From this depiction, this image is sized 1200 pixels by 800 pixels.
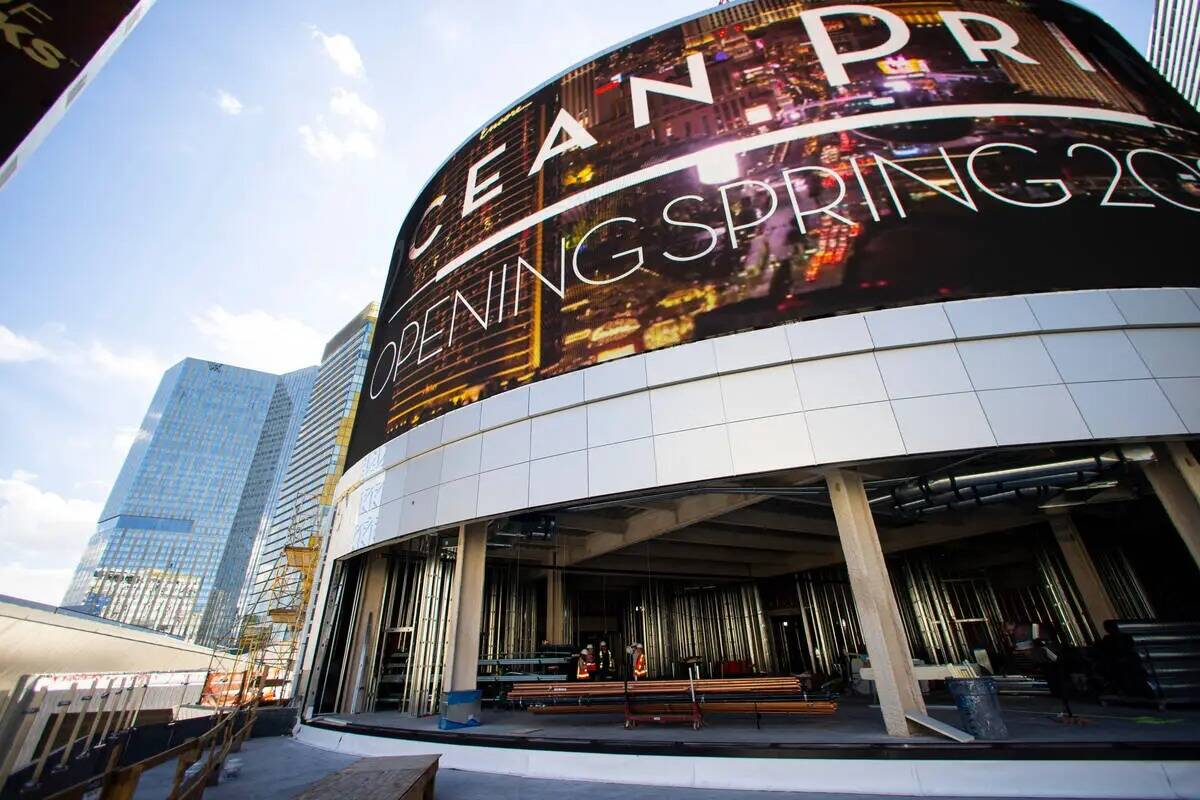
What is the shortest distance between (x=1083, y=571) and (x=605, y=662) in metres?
15.1

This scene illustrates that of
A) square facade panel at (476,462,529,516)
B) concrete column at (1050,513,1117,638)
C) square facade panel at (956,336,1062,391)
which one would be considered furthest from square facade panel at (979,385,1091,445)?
square facade panel at (476,462,529,516)

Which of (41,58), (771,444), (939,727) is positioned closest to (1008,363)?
(771,444)

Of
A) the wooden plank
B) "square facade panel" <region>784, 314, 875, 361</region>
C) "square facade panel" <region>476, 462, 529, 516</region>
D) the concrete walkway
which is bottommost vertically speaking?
the concrete walkway

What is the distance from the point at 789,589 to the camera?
17.3m

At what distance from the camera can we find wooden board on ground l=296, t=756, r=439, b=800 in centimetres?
328

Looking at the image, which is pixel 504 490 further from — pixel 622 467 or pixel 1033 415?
pixel 1033 415

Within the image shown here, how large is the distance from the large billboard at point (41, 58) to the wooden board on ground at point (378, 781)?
468 centimetres

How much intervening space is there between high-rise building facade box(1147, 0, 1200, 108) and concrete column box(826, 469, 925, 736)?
79.2m

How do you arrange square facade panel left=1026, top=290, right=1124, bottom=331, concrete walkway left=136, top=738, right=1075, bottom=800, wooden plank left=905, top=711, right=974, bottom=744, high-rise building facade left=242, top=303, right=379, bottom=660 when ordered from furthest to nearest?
high-rise building facade left=242, top=303, right=379, bottom=660, square facade panel left=1026, top=290, right=1124, bottom=331, wooden plank left=905, top=711, right=974, bottom=744, concrete walkway left=136, top=738, right=1075, bottom=800

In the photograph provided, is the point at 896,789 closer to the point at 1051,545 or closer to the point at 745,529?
the point at 745,529

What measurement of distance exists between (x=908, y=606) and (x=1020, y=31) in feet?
51.1

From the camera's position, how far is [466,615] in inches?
368

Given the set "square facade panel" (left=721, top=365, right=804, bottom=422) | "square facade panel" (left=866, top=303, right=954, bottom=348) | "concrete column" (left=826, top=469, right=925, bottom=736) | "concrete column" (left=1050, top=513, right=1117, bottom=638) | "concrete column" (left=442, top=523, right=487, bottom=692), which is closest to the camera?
"concrete column" (left=826, top=469, right=925, bottom=736)

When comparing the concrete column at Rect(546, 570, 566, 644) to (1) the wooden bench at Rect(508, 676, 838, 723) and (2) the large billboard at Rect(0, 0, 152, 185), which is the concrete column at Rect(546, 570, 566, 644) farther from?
(2) the large billboard at Rect(0, 0, 152, 185)
